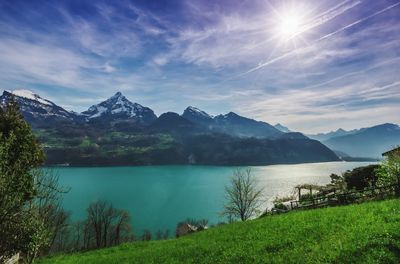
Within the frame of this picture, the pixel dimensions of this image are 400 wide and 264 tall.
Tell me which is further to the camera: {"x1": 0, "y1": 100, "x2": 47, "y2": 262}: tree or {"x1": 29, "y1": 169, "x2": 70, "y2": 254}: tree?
{"x1": 29, "y1": 169, "x2": 70, "y2": 254}: tree

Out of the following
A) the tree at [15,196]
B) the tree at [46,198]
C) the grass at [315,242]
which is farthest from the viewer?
the tree at [46,198]

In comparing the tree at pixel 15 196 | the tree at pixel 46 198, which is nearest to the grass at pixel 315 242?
the tree at pixel 15 196

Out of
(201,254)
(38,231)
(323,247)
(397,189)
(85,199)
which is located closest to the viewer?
(323,247)

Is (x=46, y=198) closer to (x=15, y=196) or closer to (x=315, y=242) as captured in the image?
(x=15, y=196)

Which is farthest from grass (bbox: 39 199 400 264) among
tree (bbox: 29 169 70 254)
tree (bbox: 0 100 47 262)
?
tree (bbox: 29 169 70 254)

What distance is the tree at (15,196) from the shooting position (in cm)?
1703

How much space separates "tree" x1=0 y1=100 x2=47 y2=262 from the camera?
1703cm

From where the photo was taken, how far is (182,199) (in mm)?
174250

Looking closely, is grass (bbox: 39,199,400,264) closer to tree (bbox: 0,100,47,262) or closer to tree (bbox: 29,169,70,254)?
tree (bbox: 0,100,47,262)

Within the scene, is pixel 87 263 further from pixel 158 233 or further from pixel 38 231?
pixel 158 233

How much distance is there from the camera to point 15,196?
17.3 metres

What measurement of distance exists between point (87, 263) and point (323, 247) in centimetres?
2246

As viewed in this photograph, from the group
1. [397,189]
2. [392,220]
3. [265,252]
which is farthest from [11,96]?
[397,189]

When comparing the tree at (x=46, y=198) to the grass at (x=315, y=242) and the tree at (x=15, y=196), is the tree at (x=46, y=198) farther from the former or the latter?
the grass at (x=315, y=242)
